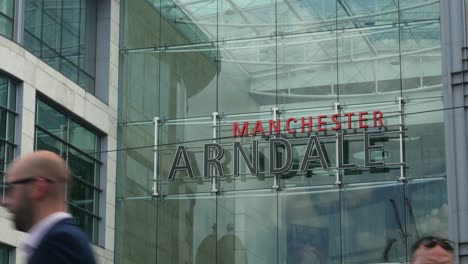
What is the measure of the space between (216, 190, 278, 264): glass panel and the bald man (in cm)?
2579

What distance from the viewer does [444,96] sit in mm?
29016

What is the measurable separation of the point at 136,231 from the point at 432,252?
26186 mm

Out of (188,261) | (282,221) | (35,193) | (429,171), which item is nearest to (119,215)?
(188,261)

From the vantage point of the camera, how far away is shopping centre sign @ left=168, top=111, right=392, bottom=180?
29.7m

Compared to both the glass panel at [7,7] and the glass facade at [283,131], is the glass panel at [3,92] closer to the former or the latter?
the glass panel at [7,7]

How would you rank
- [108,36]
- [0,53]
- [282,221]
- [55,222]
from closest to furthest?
[55,222], [0,53], [282,221], [108,36]

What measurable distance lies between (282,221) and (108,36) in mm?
7505

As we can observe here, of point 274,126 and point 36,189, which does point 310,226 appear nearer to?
point 274,126

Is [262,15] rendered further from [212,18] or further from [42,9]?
[42,9]

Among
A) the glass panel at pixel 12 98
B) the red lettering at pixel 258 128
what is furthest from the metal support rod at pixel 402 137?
the glass panel at pixel 12 98

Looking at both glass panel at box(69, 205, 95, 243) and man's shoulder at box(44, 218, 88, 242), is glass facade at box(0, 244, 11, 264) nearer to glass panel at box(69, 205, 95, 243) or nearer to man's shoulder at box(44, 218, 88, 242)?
glass panel at box(69, 205, 95, 243)

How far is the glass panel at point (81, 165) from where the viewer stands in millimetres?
31375

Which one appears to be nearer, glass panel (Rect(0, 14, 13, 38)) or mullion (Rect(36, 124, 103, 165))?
glass panel (Rect(0, 14, 13, 38))

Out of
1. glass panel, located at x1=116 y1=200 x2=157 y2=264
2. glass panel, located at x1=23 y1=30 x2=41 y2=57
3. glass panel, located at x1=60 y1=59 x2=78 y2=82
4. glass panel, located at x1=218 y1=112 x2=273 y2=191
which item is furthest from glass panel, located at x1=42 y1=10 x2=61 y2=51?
glass panel, located at x1=218 y1=112 x2=273 y2=191
